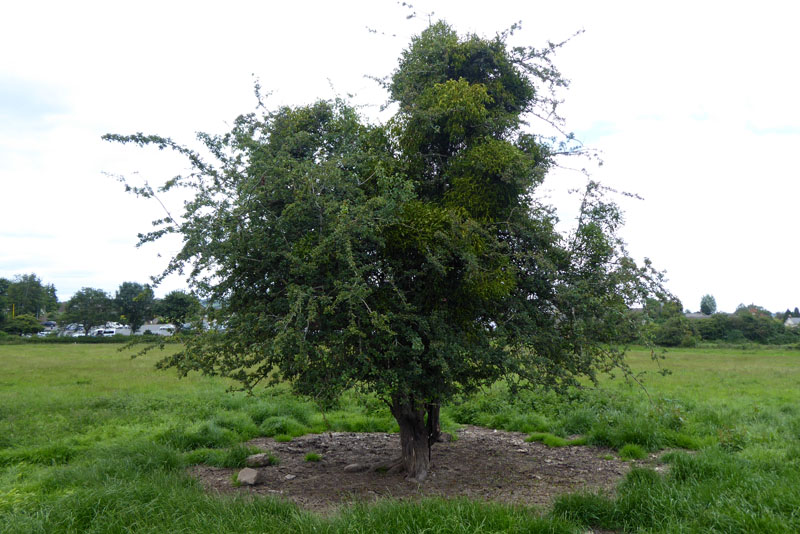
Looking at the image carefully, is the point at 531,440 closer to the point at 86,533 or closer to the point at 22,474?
the point at 86,533

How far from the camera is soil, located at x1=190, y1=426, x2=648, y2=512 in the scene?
9.07m

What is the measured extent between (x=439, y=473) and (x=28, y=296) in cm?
11160

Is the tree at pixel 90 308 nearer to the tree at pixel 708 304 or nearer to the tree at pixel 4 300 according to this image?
the tree at pixel 4 300

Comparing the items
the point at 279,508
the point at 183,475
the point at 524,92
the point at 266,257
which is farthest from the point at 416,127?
the point at 183,475

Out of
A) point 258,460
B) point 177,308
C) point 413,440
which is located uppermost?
point 177,308

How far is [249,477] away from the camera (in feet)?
31.9

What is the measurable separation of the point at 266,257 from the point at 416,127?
3617 millimetres

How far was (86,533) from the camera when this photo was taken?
6.72 metres

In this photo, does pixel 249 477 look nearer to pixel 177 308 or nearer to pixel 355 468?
pixel 355 468

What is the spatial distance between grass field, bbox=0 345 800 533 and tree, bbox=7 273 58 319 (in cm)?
9110

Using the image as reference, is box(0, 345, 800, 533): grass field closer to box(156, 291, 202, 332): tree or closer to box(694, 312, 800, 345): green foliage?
box(156, 291, 202, 332): tree

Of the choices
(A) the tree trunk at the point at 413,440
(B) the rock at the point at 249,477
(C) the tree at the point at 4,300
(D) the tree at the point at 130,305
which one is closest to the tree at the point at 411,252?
(A) the tree trunk at the point at 413,440

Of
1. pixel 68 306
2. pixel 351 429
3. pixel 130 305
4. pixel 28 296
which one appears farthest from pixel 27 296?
pixel 351 429

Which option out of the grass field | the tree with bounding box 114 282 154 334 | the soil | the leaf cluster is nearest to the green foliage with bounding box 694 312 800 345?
the grass field
